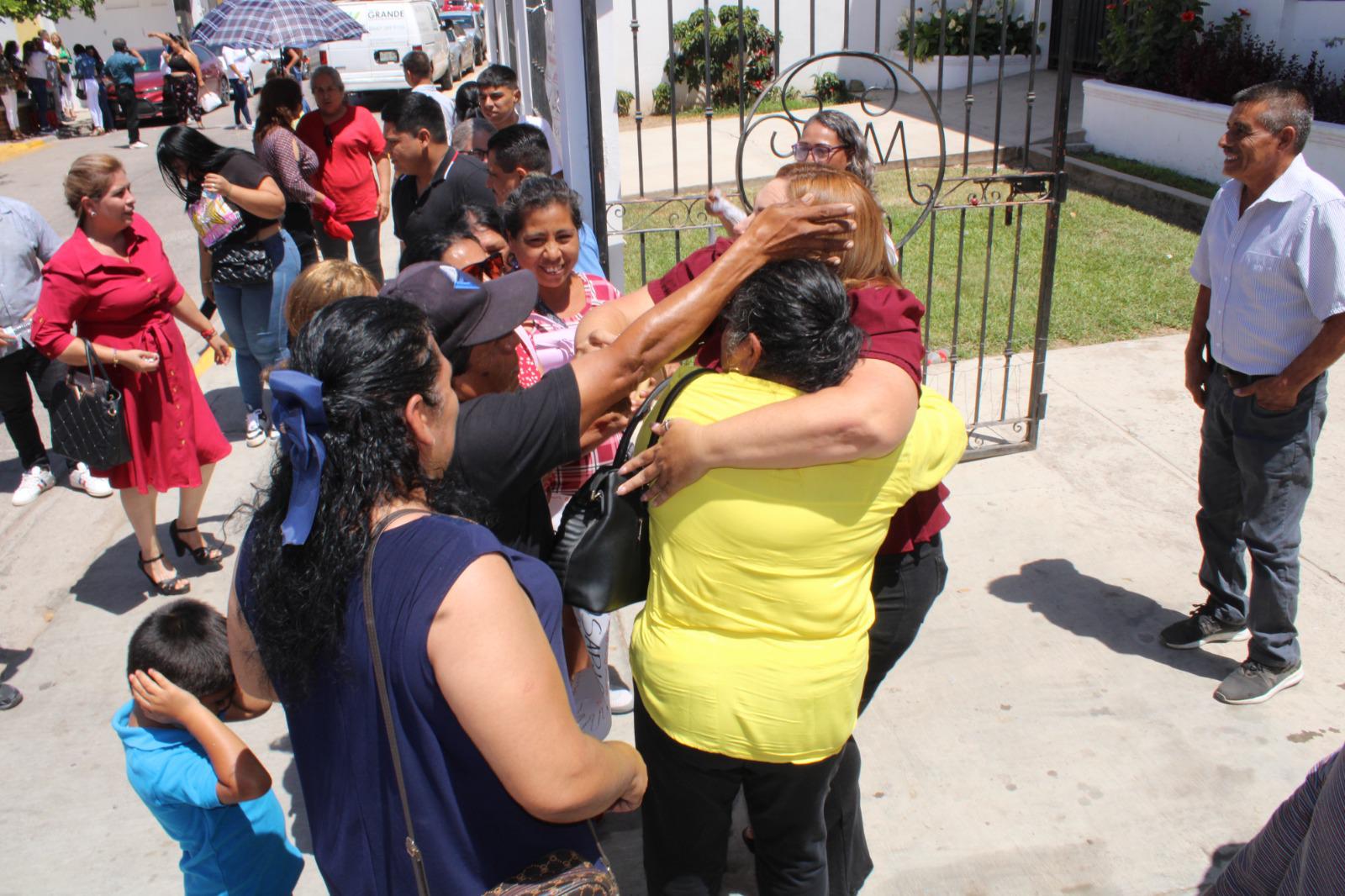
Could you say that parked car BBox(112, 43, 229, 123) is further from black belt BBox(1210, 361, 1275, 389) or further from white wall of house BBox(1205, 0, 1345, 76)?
black belt BBox(1210, 361, 1275, 389)

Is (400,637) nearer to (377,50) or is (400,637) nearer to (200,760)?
(200,760)

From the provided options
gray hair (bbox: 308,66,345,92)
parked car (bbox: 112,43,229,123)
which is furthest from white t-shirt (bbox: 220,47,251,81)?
gray hair (bbox: 308,66,345,92)

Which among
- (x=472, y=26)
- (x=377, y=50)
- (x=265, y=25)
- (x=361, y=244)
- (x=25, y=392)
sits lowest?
(x=25, y=392)

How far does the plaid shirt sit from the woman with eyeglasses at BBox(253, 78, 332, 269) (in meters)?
3.11

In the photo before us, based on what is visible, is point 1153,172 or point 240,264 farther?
point 1153,172

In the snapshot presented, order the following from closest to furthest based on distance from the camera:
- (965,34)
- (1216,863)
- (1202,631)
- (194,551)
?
(1216,863)
(1202,631)
(194,551)
(965,34)

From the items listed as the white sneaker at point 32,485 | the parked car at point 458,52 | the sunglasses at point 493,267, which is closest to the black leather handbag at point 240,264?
the white sneaker at point 32,485

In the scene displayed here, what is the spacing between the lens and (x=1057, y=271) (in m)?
7.94

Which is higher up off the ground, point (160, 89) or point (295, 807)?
point (160, 89)

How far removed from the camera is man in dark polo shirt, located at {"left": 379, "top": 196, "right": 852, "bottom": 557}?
6.11 ft

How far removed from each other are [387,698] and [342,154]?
6063 mm

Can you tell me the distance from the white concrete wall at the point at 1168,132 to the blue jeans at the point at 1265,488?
6.57 metres

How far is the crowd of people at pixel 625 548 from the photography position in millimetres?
1450

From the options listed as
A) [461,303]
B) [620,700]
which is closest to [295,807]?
[620,700]
